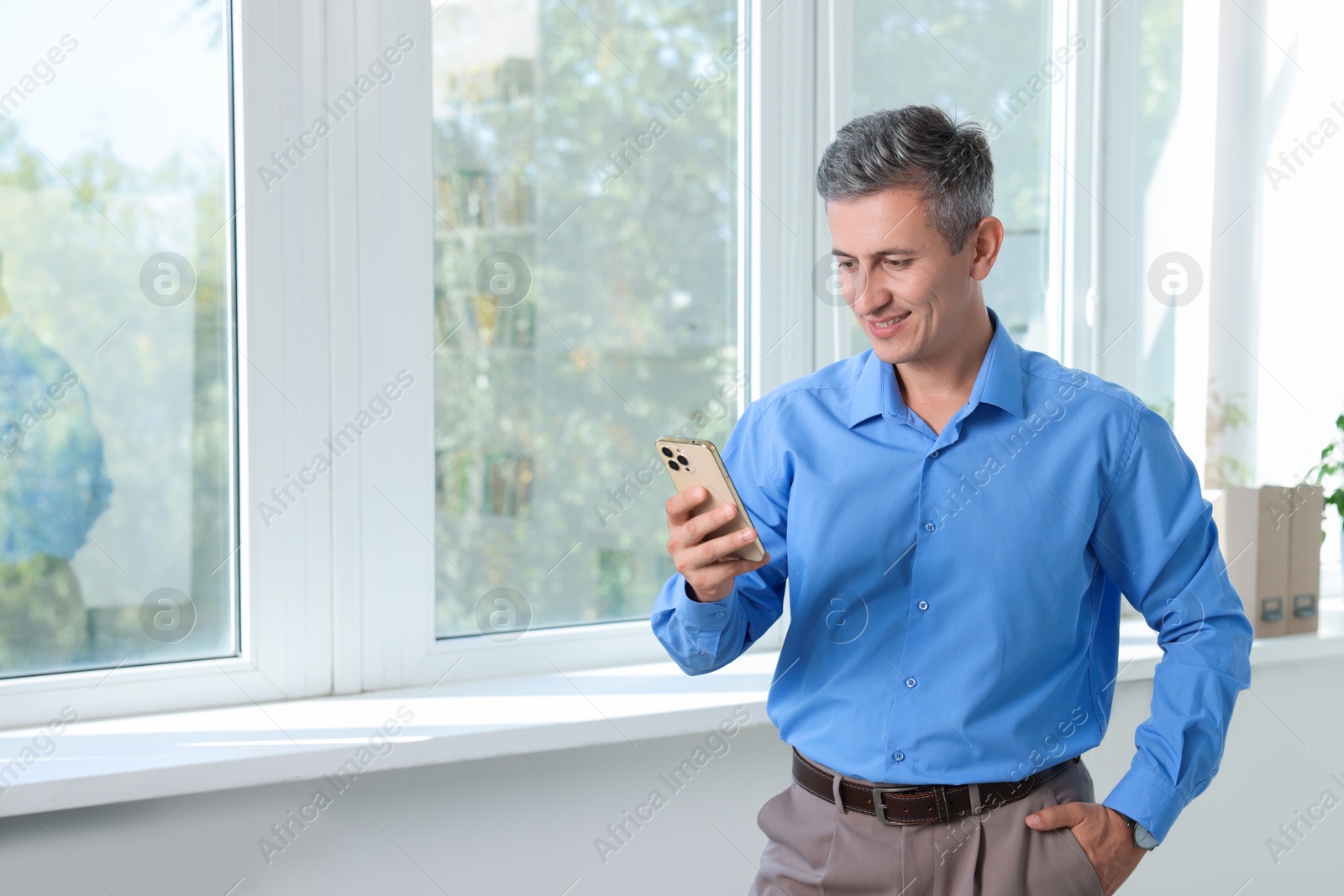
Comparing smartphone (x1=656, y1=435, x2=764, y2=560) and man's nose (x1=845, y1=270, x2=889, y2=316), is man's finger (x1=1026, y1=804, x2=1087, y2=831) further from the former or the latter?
man's nose (x1=845, y1=270, x2=889, y2=316)

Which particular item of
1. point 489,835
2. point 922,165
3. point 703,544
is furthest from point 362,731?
point 922,165

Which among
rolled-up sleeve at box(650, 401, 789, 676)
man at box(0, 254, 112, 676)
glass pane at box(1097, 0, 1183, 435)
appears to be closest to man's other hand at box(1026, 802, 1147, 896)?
rolled-up sleeve at box(650, 401, 789, 676)

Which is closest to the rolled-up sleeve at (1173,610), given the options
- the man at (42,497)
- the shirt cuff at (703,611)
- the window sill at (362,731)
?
the shirt cuff at (703,611)

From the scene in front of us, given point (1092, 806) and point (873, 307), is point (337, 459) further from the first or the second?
point (1092, 806)

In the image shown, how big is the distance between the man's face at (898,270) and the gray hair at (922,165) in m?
0.01

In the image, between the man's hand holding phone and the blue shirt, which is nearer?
the man's hand holding phone

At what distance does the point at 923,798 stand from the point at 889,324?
0.56m

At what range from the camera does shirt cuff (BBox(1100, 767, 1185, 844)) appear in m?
1.26

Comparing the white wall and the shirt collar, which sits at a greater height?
Answer: the shirt collar

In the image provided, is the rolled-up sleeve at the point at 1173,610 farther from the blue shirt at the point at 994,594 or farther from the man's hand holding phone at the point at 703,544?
the man's hand holding phone at the point at 703,544

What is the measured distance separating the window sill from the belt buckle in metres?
0.67

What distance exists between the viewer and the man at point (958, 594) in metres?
1.28

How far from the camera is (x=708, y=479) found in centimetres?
115

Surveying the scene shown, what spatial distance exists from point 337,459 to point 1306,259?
257cm
